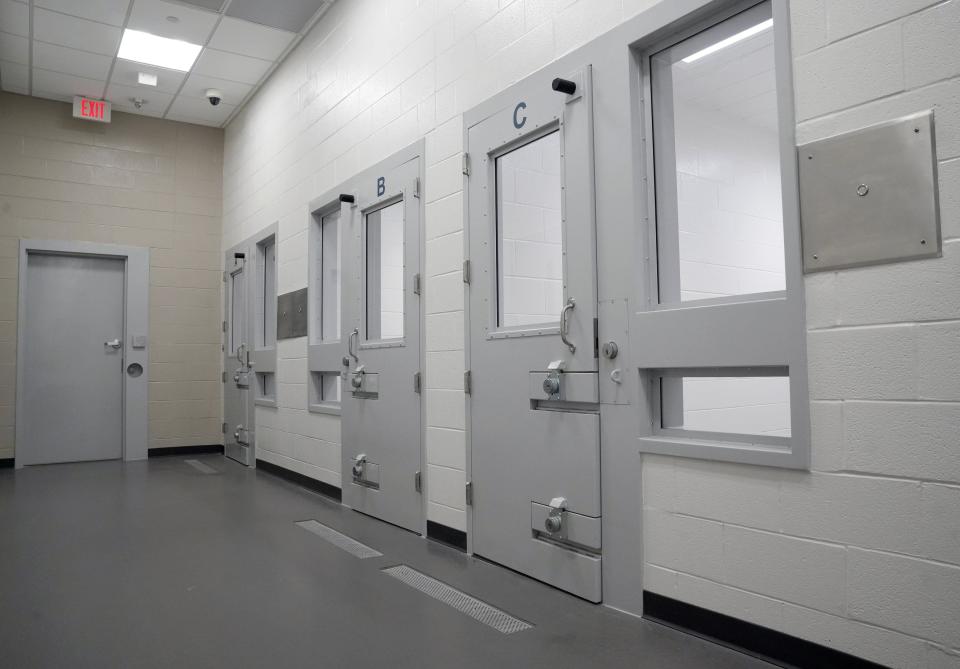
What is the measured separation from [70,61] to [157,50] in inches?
32.5

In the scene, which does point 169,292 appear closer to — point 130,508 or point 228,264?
point 228,264

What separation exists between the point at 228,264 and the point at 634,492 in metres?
5.82

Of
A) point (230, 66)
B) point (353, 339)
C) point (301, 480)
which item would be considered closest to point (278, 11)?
point (230, 66)

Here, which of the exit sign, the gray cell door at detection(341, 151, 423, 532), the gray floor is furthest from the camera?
the exit sign

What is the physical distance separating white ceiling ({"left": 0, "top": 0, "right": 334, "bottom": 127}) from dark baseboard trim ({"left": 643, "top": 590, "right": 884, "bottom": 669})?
4522 millimetres

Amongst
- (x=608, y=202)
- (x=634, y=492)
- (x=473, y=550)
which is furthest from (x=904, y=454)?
(x=473, y=550)

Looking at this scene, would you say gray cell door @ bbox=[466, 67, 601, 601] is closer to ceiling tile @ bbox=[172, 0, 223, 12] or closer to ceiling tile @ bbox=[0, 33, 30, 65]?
ceiling tile @ bbox=[172, 0, 223, 12]

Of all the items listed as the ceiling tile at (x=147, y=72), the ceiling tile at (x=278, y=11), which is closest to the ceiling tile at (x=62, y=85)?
the ceiling tile at (x=147, y=72)

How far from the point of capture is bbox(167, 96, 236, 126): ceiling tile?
6.55 meters

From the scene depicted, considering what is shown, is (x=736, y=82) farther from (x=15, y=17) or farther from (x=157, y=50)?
(x=15, y=17)

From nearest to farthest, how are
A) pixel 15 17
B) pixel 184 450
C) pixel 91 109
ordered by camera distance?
pixel 15 17, pixel 91 109, pixel 184 450

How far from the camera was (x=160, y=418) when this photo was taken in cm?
688

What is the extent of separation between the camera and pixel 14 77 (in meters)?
5.91

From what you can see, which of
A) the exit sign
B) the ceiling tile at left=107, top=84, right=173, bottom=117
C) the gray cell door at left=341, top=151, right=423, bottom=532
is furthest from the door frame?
the gray cell door at left=341, top=151, right=423, bottom=532
